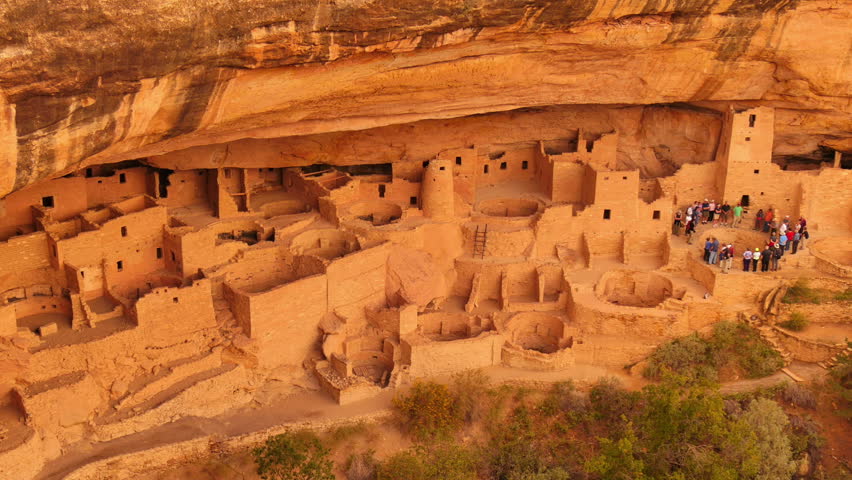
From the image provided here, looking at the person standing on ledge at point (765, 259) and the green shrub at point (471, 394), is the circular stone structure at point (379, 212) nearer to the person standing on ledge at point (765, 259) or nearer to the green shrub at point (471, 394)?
the green shrub at point (471, 394)

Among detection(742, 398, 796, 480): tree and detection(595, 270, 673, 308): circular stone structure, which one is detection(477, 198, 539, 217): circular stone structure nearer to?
detection(595, 270, 673, 308): circular stone structure

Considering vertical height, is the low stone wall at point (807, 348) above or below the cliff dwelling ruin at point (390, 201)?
below

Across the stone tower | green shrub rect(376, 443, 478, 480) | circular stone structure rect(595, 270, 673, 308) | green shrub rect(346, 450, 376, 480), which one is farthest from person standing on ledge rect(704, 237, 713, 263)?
green shrub rect(346, 450, 376, 480)

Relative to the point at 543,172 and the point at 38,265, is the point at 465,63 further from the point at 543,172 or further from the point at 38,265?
the point at 38,265

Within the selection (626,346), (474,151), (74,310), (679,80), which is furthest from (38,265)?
(679,80)

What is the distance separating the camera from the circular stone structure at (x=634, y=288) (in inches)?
691

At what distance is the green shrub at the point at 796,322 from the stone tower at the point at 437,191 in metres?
6.60

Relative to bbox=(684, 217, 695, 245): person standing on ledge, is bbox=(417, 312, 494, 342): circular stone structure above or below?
below

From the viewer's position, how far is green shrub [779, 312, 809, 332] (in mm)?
16500

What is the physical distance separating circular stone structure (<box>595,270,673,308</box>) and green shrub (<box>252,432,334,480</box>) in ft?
21.8

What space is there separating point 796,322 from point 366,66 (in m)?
9.29

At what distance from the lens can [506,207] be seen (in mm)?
18922

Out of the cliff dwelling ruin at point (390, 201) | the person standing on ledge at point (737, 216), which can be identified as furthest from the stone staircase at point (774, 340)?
the person standing on ledge at point (737, 216)

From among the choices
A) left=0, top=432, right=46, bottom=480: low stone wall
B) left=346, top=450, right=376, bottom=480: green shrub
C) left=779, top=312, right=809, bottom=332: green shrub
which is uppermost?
left=779, top=312, right=809, bottom=332: green shrub
